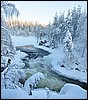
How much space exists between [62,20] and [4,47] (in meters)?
44.9

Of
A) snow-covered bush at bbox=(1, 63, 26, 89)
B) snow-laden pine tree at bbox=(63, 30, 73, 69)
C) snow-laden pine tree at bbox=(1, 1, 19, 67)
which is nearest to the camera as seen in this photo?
snow-laden pine tree at bbox=(1, 1, 19, 67)

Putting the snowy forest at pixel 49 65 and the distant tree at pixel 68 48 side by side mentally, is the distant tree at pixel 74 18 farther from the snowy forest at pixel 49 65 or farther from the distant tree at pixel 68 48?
the distant tree at pixel 68 48

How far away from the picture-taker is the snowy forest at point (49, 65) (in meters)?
7.85

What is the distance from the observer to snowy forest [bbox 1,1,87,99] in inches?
309

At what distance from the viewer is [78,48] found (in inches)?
1467

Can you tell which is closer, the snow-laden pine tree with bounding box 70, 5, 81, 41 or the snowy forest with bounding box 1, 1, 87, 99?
the snowy forest with bounding box 1, 1, 87, 99

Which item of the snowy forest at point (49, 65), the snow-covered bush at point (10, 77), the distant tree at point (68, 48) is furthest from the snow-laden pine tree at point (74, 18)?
the snow-covered bush at point (10, 77)

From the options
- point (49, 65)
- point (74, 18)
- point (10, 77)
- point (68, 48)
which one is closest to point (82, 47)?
point (68, 48)

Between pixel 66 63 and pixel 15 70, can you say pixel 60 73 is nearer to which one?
pixel 66 63

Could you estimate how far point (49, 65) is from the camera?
32.5 metres

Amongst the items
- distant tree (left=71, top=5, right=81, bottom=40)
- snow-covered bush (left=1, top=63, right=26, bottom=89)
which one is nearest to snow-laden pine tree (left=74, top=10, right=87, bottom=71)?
distant tree (left=71, top=5, right=81, bottom=40)

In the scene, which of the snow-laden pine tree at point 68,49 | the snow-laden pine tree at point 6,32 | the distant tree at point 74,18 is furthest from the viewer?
the distant tree at point 74,18

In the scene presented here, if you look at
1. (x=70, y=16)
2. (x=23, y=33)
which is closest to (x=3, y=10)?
(x=70, y=16)

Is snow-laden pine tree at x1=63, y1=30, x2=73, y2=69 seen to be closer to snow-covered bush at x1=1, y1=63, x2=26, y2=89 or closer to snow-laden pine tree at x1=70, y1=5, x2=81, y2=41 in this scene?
snow-laden pine tree at x1=70, y1=5, x2=81, y2=41
